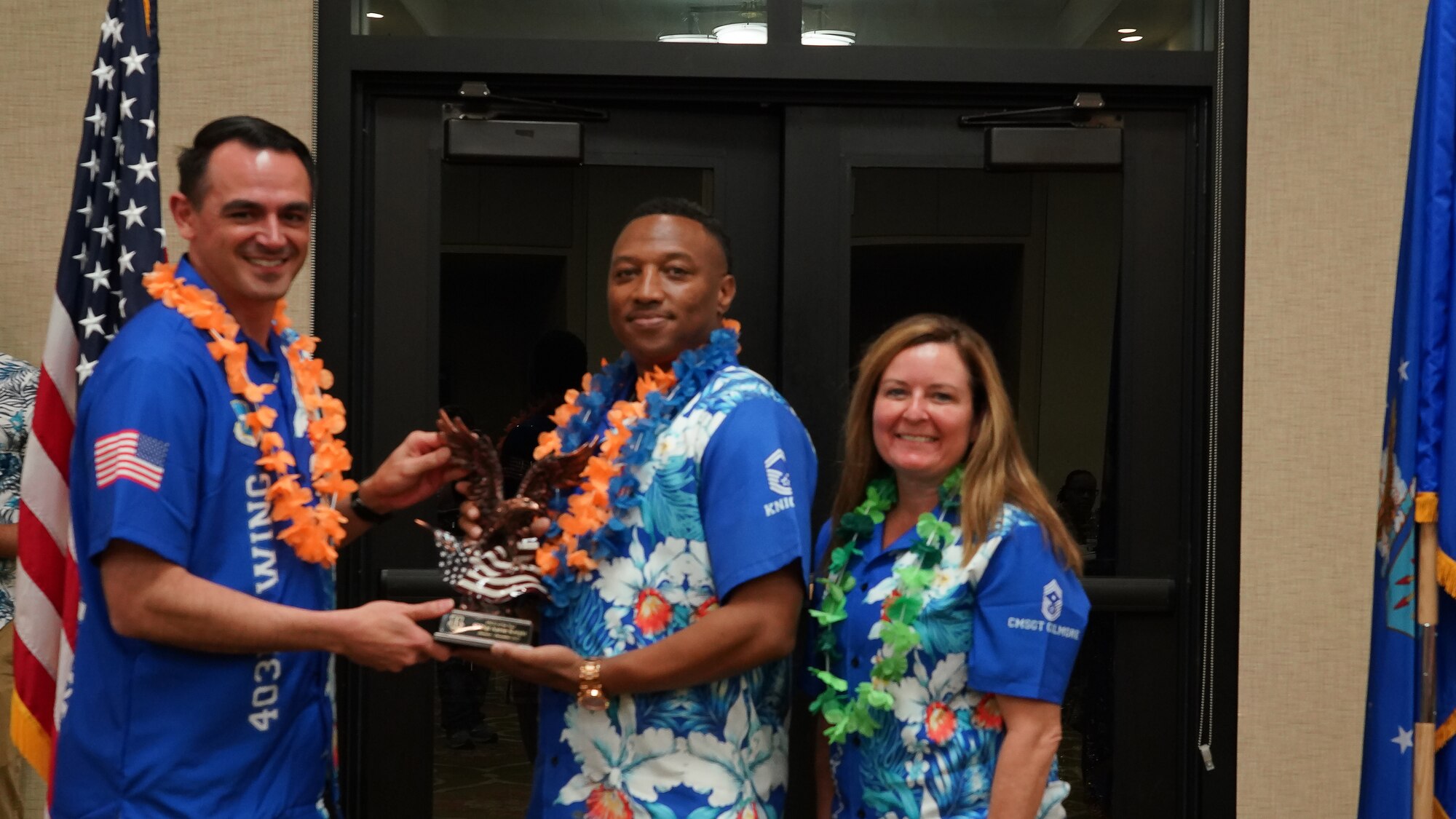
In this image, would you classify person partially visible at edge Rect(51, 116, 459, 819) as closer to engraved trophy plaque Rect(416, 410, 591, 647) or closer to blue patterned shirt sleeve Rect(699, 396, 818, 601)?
engraved trophy plaque Rect(416, 410, 591, 647)

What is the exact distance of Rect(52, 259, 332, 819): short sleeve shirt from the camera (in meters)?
1.97

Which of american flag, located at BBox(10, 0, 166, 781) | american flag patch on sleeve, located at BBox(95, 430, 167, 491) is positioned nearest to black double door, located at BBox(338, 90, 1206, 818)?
american flag, located at BBox(10, 0, 166, 781)

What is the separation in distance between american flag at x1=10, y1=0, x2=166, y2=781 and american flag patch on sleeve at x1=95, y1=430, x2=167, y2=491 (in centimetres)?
67

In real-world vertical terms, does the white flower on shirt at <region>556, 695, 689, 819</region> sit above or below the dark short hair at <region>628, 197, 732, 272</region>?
below

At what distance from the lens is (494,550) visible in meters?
2.29

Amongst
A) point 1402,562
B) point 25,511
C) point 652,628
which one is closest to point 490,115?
point 25,511

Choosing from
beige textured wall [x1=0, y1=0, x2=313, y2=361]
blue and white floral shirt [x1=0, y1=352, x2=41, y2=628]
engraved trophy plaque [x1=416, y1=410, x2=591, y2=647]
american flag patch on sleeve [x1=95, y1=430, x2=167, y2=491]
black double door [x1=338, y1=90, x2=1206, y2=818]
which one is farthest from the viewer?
black double door [x1=338, y1=90, x2=1206, y2=818]

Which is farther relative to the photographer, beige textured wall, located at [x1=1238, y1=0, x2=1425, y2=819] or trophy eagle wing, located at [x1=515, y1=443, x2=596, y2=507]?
beige textured wall, located at [x1=1238, y1=0, x2=1425, y2=819]

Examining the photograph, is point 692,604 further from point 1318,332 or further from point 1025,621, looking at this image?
point 1318,332

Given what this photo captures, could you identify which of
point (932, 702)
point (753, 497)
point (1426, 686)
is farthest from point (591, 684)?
point (1426, 686)

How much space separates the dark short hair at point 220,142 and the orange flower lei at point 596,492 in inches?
26.4

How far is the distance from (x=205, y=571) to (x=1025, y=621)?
1201 millimetres

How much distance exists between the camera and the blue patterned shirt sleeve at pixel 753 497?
7.14ft

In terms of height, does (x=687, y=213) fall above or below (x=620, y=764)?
above
